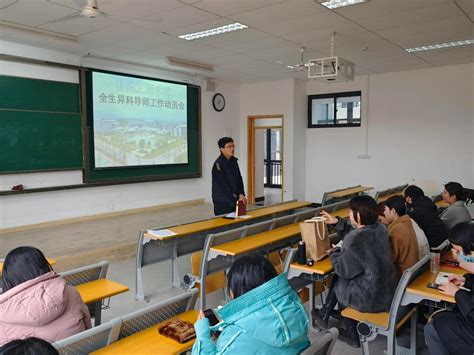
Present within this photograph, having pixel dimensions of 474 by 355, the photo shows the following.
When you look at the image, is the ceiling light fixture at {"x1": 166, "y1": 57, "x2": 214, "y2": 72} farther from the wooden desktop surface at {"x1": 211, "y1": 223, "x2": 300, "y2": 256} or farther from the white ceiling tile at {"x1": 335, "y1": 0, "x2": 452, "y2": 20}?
the wooden desktop surface at {"x1": 211, "y1": 223, "x2": 300, "y2": 256}

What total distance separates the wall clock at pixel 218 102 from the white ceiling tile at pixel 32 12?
16.2 ft

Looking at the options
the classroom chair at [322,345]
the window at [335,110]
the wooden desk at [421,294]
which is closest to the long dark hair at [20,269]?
the classroom chair at [322,345]

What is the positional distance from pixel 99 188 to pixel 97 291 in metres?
5.04

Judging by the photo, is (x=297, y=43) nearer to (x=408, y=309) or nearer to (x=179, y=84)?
(x=179, y=84)

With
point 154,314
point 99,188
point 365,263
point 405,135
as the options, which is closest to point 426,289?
point 365,263

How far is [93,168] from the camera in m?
7.07

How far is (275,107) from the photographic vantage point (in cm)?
966

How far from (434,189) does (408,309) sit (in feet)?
20.4

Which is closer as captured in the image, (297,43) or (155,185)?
(297,43)

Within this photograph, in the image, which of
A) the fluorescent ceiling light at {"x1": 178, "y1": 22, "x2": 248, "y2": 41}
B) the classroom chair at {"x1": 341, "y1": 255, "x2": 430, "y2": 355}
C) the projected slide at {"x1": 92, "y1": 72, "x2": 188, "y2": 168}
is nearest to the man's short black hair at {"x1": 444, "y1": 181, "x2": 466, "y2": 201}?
the classroom chair at {"x1": 341, "y1": 255, "x2": 430, "y2": 355}

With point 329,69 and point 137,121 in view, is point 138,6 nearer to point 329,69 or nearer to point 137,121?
point 329,69

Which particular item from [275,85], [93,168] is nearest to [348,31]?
[275,85]

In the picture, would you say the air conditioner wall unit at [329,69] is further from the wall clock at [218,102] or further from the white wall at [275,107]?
the wall clock at [218,102]

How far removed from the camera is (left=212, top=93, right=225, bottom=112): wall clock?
31.4 ft
